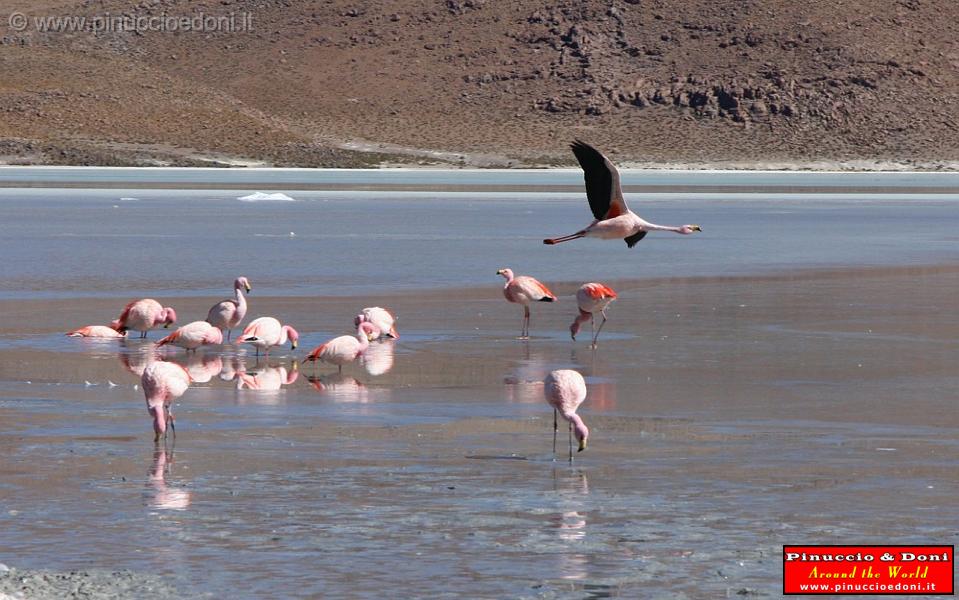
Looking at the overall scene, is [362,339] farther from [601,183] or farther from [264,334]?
[601,183]

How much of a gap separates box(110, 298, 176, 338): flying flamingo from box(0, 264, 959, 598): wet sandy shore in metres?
0.36

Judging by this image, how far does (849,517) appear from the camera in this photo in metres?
8.20

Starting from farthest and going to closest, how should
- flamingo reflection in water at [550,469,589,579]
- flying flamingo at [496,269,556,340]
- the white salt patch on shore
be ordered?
the white salt patch on shore → flying flamingo at [496,269,556,340] → flamingo reflection in water at [550,469,589,579]

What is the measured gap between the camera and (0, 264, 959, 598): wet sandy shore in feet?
24.5

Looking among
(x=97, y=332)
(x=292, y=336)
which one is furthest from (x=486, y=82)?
(x=292, y=336)

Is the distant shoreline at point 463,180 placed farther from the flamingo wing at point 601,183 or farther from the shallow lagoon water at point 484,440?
the flamingo wing at point 601,183

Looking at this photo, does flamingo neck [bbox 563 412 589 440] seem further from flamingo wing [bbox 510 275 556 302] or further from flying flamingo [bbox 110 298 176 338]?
flying flamingo [bbox 110 298 176 338]

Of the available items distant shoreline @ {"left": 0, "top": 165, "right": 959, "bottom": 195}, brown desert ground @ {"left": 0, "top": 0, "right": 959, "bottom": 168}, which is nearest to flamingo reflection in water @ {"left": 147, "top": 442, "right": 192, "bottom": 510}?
distant shoreline @ {"left": 0, "top": 165, "right": 959, "bottom": 195}

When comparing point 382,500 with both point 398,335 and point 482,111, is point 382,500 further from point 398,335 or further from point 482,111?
point 482,111

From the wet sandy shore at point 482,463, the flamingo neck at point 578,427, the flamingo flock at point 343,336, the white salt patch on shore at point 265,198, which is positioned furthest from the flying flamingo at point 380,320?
the white salt patch on shore at point 265,198

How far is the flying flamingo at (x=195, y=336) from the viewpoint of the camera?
14391 millimetres

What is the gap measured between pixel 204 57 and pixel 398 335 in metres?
104

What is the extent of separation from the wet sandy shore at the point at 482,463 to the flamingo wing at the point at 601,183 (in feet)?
3.72

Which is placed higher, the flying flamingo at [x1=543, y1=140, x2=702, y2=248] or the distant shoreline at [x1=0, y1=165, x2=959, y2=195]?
the distant shoreline at [x1=0, y1=165, x2=959, y2=195]
